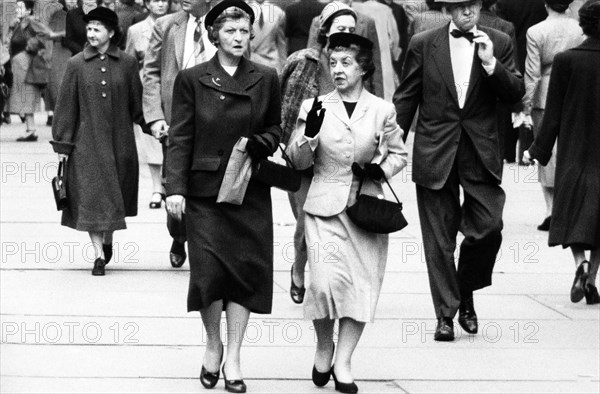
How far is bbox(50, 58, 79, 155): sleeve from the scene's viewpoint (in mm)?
10773

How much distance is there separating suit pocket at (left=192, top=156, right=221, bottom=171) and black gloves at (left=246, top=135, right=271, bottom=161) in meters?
0.16

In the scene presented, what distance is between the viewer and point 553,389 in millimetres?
7406

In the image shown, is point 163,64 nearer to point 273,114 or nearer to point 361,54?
point 273,114

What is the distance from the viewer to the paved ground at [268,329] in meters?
7.52

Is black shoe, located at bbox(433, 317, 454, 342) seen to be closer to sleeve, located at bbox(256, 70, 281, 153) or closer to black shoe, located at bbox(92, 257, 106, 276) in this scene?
sleeve, located at bbox(256, 70, 281, 153)

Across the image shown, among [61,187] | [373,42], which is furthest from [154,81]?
[373,42]

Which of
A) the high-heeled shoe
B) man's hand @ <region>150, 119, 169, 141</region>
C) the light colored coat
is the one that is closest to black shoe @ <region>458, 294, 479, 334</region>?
the high-heeled shoe

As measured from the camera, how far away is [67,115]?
35.4 ft

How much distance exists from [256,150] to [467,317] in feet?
6.98

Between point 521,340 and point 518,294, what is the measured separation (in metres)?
1.51

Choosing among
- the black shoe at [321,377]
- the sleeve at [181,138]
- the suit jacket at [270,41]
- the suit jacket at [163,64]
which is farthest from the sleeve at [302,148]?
the suit jacket at [270,41]

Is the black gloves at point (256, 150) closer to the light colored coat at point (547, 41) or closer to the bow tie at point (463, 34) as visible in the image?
the bow tie at point (463, 34)

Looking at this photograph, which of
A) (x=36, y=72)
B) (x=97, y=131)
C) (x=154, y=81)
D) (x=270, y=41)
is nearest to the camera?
(x=154, y=81)

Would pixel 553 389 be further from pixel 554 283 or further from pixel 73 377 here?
pixel 554 283
